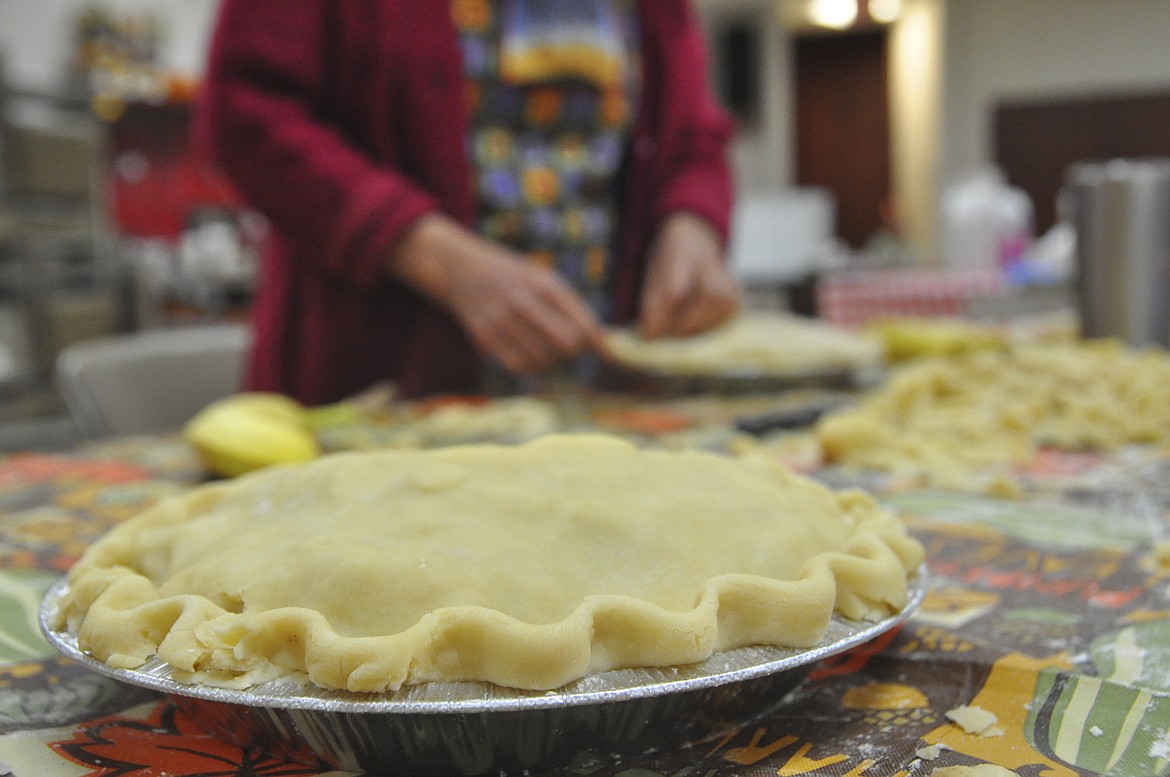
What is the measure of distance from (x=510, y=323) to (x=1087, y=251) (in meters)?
1.18

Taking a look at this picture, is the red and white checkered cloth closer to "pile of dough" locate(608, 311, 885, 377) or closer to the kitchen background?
the kitchen background

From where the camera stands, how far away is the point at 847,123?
10344mm

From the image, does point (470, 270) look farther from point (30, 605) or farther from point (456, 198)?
point (30, 605)

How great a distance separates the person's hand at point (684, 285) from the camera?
1.85 m

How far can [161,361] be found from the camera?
197cm

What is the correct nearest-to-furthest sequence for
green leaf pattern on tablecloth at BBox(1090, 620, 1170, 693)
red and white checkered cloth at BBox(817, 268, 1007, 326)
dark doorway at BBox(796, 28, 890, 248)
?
1. green leaf pattern on tablecloth at BBox(1090, 620, 1170, 693)
2. red and white checkered cloth at BBox(817, 268, 1007, 326)
3. dark doorway at BBox(796, 28, 890, 248)

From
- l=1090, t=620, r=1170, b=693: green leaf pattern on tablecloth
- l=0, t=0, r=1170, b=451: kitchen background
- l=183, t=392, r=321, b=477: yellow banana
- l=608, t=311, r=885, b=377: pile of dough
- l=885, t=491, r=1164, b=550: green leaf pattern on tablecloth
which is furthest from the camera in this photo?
l=0, t=0, r=1170, b=451: kitchen background

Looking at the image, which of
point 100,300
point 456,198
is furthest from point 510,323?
point 100,300

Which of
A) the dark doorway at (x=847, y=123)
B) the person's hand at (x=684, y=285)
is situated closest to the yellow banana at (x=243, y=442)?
the person's hand at (x=684, y=285)

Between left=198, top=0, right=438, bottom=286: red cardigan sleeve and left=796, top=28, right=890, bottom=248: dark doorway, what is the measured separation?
31.1 ft

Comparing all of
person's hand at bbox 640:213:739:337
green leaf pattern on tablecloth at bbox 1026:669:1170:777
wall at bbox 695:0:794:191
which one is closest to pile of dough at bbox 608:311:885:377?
person's hand at bbox 640:213:739:337

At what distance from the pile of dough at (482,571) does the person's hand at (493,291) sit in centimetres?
86

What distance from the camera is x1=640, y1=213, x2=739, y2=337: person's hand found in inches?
72.8

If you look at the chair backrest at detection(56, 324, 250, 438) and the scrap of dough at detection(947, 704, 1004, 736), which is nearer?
the scrap of dough at detection(947, 704, 1004, 736)
